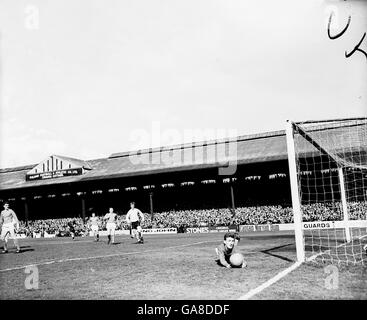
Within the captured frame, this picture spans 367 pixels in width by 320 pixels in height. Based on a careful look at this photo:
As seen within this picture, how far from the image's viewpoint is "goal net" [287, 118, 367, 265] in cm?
888

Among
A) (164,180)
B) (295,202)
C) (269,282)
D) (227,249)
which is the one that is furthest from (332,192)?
(164,180)

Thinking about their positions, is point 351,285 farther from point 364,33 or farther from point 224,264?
point 364,33

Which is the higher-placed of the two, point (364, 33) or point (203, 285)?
point (364, 33)

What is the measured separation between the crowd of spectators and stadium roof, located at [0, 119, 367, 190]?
413 centimetres

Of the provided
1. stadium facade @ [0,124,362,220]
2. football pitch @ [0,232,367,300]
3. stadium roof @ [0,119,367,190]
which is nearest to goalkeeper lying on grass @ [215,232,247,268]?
football pitch @ [0,232,367,300]

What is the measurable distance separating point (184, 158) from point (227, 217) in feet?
24.9

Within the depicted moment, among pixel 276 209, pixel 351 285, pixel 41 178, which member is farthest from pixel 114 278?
pixel 41 178

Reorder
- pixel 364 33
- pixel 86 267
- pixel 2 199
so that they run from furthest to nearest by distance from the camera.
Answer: pixel 2 199
pixel 86 267
pixel 364 33

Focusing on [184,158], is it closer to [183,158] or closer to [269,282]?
[183,158]

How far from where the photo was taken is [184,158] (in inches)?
1396
